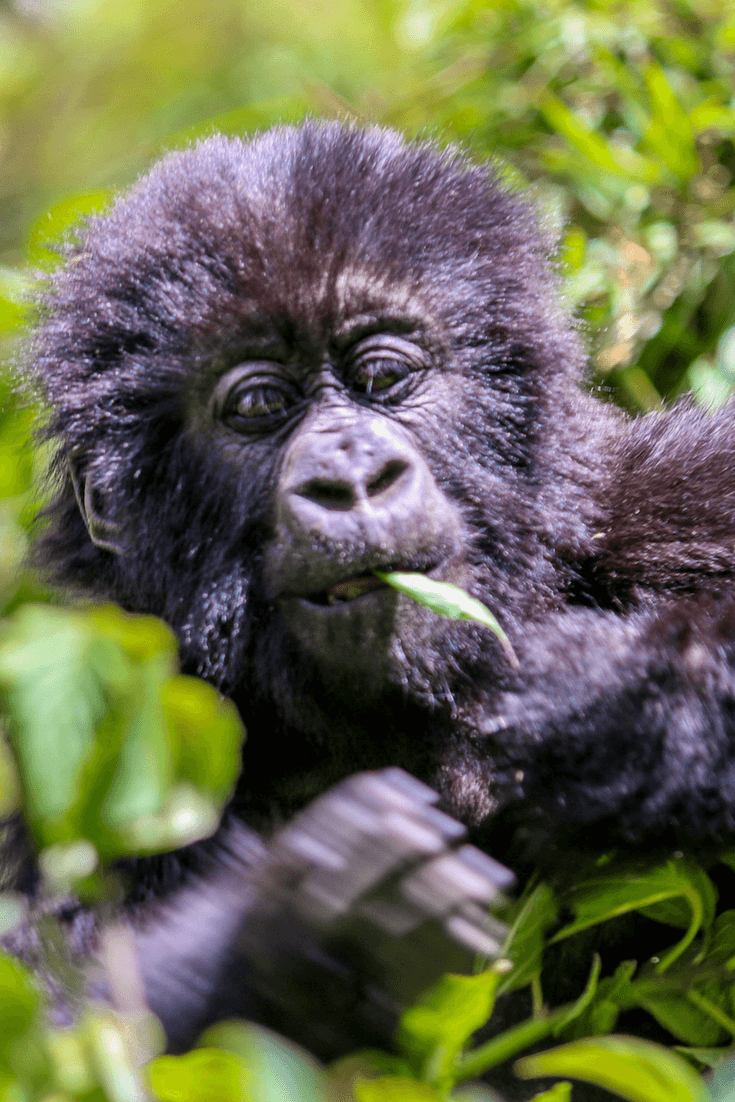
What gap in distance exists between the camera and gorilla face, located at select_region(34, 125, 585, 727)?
218 centimetres

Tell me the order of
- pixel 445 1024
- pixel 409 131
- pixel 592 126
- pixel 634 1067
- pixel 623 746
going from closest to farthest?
pixel 634 1067 < pixel 445 1024 < pixel 623 746 < pixel 592 126 < pixel 409 131

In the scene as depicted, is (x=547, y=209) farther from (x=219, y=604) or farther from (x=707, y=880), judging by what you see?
(x=707, y=880)

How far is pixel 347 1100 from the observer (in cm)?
123

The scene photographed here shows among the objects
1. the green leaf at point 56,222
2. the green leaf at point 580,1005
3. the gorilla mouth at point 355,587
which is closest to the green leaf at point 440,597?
the gorilla mouth at point 355,587

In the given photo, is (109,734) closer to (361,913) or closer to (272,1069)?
(272,1069)

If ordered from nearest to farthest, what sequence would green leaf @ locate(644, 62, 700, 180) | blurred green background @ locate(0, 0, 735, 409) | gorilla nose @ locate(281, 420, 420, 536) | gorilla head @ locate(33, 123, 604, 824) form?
gorilla nose @ locate(281, 420, 420, 536), gorilla head @ locate(33, 123, 604, 824), blurred green background @ locate(0, 0, 735, 409), green leaf @ locate(644, 62, 700, 180)

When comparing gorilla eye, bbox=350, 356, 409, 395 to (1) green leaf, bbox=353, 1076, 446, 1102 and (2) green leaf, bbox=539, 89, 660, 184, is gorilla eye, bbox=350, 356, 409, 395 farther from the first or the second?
(1) green leaf, bbox=353, 1076, 446, 1102

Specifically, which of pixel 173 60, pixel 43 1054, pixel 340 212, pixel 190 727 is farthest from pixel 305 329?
pixel 43 1054

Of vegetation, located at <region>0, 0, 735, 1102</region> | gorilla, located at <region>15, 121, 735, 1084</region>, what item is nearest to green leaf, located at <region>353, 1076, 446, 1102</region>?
vegetation, located at <region>0, 0, 735, 1102</region>

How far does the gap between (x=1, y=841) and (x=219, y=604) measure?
0.80 meters

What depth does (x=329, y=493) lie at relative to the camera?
2.01 meters

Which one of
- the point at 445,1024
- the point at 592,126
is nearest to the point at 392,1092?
the point at 445,1024

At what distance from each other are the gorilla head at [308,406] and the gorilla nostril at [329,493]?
0.19 ft

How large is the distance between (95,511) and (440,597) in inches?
38.3
